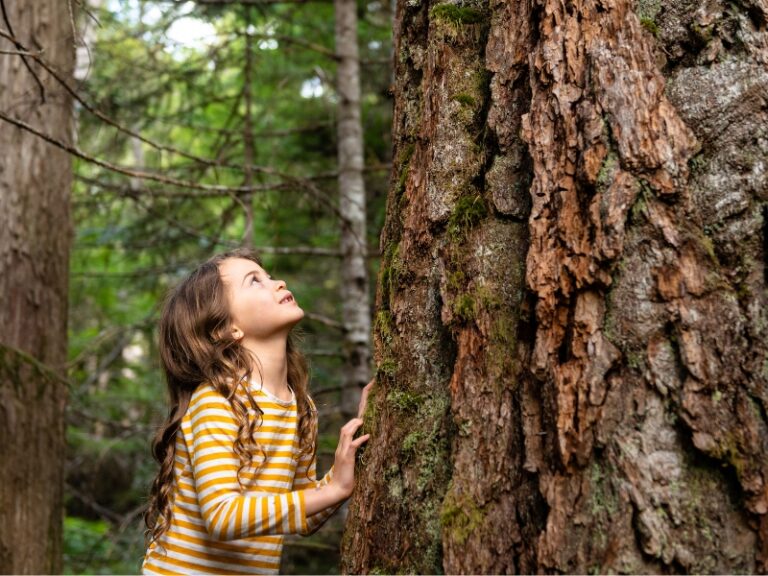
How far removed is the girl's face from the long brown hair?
38 millimetres

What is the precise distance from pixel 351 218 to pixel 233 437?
406 centimetres

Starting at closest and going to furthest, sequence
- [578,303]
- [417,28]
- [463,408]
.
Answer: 1. [578,303]
2. [463,408]
3. [417,28]

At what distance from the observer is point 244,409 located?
2.63 m

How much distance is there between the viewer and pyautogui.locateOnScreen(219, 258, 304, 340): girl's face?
2.89 meters

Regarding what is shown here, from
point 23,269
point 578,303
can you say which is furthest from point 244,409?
point 23,269

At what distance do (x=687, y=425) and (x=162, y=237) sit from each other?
651 centimetres

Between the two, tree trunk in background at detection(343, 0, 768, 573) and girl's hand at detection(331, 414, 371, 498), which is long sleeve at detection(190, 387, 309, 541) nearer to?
girl's hand at detection(331, 414, 371, 498)

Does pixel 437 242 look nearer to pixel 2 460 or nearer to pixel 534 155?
pixel 534 155

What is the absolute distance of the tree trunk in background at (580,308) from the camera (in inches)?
67.2

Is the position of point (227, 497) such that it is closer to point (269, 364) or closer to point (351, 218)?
point (269, 364)

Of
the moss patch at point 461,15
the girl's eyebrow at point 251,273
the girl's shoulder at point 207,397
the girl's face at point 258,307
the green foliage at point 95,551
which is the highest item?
the moss patch at point 461,15

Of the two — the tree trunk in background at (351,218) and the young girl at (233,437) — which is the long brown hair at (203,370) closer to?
the young girl at (233,437)

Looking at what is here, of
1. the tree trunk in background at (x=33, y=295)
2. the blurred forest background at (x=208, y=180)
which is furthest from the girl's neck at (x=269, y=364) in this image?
the tree trunk in background at (x=33, y=295)

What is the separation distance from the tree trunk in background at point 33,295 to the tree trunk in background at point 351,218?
223 centimetres
